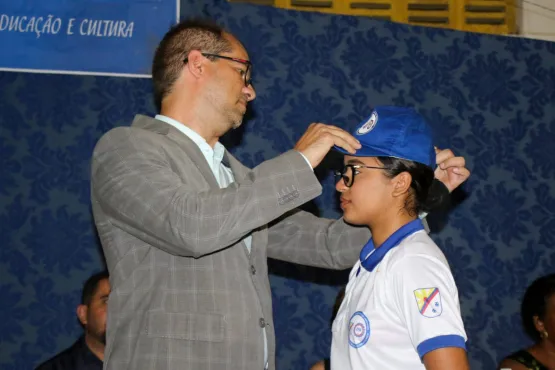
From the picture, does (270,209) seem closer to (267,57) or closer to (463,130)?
(267,57)

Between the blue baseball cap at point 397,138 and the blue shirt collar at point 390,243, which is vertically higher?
the blue baseball cap at point 397,138

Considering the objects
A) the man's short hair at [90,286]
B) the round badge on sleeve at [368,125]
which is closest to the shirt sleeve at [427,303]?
the round badge on sleeve at [368,125]

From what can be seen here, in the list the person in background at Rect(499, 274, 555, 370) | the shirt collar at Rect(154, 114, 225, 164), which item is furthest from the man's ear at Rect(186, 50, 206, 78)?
the person in background at Rect(499, 274, 555, 370)

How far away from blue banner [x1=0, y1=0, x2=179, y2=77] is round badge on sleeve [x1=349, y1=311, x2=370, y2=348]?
2122 mm

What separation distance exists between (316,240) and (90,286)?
57.3 inches

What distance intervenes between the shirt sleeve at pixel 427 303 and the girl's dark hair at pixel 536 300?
6.45 ft

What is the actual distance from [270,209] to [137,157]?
0.35 meters

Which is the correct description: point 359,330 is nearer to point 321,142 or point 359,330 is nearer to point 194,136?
point 321,142

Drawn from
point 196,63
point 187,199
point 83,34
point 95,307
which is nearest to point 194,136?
point 196,63

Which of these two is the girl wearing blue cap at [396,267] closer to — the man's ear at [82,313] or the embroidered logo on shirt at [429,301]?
the embroidered logo on shirt at [429,301]

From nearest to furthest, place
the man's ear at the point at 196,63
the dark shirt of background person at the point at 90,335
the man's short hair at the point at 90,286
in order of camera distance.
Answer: the man's ear at the point at 196,63, the dark shirt of background person at the point at 90,335, the man's short hair at the point at 90,286

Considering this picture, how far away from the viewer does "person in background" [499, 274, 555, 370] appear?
336 cm

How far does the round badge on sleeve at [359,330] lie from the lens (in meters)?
1.79

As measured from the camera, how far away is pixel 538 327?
3.53 m
